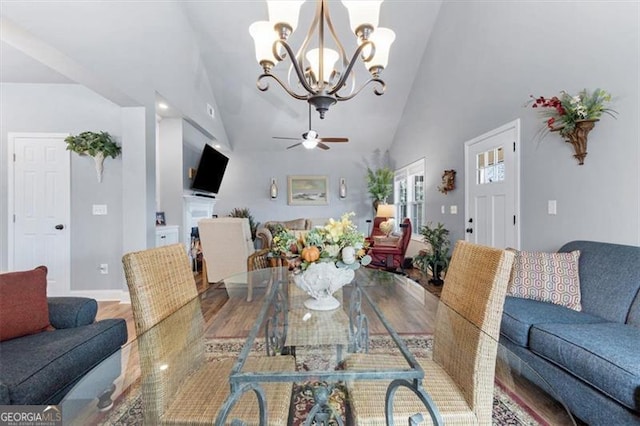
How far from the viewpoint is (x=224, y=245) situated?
3.65 metres

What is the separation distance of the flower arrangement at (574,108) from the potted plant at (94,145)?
457 centimetres

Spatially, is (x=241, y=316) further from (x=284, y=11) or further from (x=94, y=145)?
(x=94, y=145)

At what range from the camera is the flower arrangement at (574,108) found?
7.16 feet

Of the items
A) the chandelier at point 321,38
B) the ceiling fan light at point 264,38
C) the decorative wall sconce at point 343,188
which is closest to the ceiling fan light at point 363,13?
the chandelier at point 321,38

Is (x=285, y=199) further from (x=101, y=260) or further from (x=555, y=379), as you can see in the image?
(x=555, y=379)

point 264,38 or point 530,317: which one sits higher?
point 264,38

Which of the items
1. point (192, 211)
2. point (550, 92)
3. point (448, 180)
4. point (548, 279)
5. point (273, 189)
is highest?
point (550, 92)

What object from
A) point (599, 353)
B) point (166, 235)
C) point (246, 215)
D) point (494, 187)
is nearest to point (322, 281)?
point (599, 353)

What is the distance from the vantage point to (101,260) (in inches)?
148

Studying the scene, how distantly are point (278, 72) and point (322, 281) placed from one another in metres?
4.79

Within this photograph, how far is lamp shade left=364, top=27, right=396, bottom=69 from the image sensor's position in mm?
2436

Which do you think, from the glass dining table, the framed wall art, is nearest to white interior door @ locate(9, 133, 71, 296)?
the glass dining table

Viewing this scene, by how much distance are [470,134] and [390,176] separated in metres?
3.01

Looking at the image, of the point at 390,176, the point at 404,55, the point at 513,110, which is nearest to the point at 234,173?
the point at 390,176
